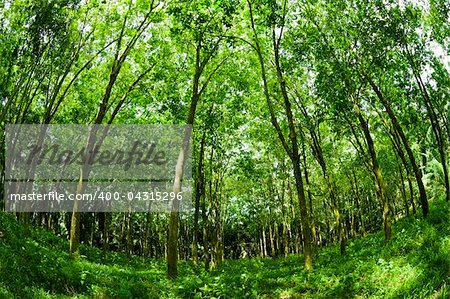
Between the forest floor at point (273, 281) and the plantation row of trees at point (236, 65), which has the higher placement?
the plantation row of trees at point (236, 65)

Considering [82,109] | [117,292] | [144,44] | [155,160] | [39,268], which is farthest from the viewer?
[155,160]

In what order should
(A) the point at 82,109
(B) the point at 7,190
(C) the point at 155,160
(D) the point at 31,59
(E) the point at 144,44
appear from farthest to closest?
(C) the point at 155,160 → (B) the point at 7,190 → (A) the point at 82,109 → (E) the point at 144,44 → (D) the point at 31,59

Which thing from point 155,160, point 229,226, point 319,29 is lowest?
point 229,226

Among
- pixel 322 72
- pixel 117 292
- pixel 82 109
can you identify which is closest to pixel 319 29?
pixel 322 72

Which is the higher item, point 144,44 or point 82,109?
point 144,44

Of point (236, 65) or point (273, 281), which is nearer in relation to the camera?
point (273, 281)

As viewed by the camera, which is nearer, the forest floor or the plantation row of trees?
the forest floor

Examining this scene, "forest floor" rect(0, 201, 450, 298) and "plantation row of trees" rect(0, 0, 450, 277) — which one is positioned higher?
"plantation row of trees" rect(0, 0, 450, 277)

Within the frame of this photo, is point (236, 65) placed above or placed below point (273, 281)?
above

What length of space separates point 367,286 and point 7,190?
84.6 feet

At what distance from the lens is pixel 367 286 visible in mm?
10727

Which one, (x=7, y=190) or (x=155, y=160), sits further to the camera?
(x=155, y=160)

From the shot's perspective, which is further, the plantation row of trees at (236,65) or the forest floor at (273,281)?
the plantation row of trees at (236,65)

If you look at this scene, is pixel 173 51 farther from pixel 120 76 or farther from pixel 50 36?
pixel 50 36
